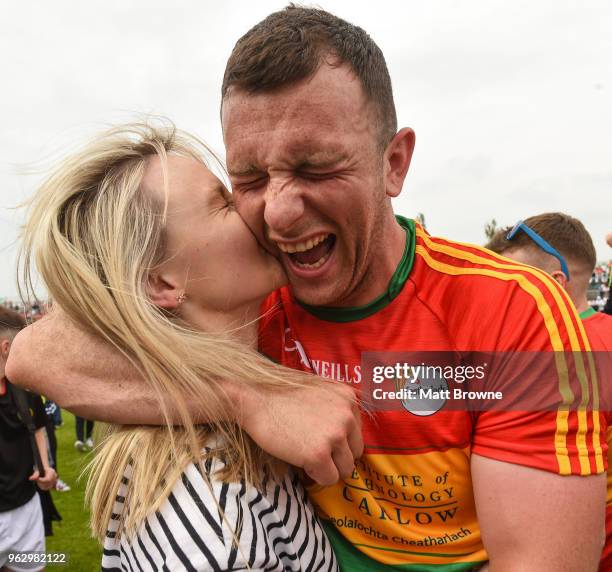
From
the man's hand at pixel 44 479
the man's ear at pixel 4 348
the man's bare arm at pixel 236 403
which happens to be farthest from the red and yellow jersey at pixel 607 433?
the man's ear at pixel 4 348

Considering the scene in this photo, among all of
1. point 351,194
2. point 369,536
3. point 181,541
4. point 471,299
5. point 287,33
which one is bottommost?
point 369,536

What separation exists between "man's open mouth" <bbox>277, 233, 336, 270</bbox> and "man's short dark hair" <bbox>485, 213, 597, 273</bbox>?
8.40 ft

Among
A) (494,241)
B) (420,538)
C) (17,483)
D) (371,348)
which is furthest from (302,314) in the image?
(17,483)

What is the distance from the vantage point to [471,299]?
186 cm

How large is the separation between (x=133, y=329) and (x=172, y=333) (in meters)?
0.12

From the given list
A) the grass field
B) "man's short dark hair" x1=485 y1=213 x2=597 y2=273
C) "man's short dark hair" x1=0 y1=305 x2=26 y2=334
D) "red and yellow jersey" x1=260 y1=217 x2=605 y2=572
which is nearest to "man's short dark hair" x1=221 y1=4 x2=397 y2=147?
"red and yellow jersey" x1=260 y1=217 x2=605 y2=572

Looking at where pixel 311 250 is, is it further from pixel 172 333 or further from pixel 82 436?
pixel 82 436

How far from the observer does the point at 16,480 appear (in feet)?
16.3

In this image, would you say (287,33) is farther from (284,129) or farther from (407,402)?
(407,402)

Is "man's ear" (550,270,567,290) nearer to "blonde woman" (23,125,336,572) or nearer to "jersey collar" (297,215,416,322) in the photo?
"jersey collar" (297,215,416,322)

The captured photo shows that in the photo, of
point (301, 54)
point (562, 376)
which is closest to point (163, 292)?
point (301, 54)

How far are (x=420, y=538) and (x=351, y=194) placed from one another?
115 centimetres

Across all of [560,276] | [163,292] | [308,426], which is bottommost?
[560,276]

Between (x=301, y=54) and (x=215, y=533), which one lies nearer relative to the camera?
(x=215, y=533)
